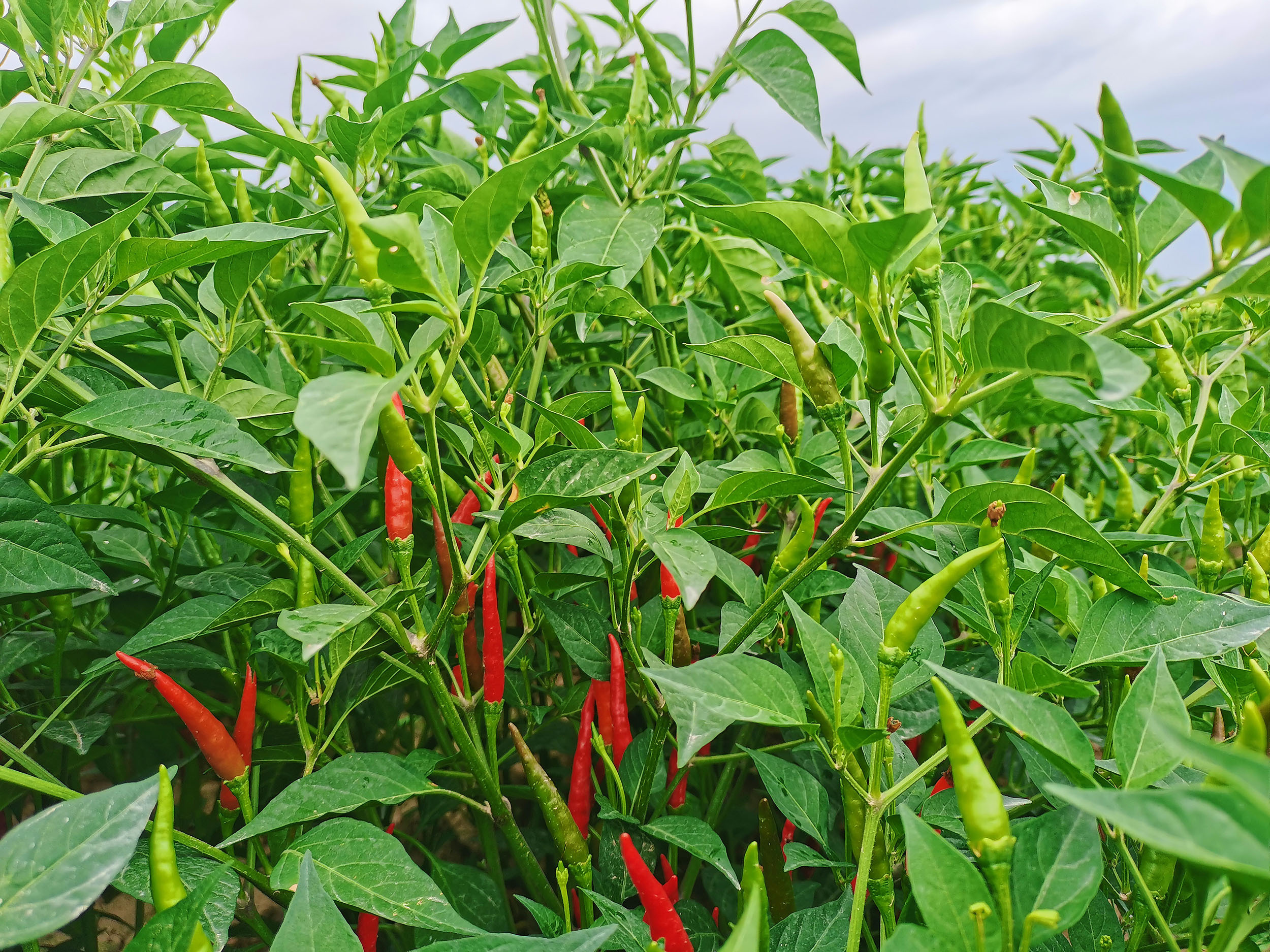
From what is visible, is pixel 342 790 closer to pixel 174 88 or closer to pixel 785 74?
pixel 174 88

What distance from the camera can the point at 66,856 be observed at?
535 mm

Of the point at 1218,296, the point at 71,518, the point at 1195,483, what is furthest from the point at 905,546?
the point at 71,518

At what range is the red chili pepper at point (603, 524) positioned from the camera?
0.92 m

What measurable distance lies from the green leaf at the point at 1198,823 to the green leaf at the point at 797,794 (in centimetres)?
45

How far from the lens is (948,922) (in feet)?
→ 1.72

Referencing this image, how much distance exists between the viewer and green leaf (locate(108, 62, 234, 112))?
42.3 inches

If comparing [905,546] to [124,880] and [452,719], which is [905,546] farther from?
[124,880]

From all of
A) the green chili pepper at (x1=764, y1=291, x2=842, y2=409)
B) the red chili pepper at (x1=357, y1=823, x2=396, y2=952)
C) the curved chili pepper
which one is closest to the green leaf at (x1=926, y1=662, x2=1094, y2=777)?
the curved chili pepper

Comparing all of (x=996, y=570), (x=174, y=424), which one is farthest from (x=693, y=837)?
(x=174, y=424)

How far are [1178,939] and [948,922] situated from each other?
53 cm

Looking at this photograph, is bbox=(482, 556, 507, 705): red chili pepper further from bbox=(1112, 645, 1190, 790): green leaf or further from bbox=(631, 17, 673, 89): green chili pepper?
bbox=(631, 17, 673, 89): green chili pepper

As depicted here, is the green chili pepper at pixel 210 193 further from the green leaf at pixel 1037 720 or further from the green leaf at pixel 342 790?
the green leaf at pixel 1037 720

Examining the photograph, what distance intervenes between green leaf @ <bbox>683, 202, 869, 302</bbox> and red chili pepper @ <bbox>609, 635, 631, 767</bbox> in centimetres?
49

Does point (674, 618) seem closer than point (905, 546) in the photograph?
Yes
